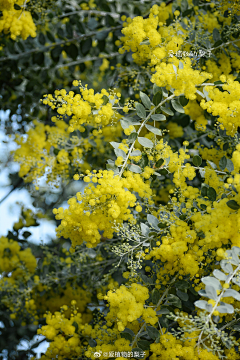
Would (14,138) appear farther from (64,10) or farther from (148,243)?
(148,243)

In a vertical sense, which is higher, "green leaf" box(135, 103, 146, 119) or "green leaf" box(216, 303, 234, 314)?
"green leaf" box(135, 103, 146, 119)

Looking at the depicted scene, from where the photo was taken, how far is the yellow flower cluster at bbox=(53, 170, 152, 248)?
133 centimetres

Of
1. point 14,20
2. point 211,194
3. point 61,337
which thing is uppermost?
point 14,20

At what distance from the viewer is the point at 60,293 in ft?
8.51

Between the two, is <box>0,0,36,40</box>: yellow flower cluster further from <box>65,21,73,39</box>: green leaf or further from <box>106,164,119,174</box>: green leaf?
<box>106,164,119,174</box>: green leaf

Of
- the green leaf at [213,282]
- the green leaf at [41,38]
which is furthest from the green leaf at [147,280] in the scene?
the green leaf at [41,38]

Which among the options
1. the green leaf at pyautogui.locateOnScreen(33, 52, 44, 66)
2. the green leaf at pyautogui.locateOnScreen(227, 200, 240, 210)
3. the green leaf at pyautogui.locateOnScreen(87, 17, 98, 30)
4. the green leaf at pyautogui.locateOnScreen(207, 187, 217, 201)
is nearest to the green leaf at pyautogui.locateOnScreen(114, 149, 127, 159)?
the green leaf at pyautogui.locateOnScreen(207, 187, 217, 201)

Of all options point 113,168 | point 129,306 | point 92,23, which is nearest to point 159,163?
point 113,168

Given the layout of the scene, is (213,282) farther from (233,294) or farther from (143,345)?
(143,345)

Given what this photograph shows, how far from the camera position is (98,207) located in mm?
1381

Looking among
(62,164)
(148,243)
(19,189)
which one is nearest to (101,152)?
(62,164)

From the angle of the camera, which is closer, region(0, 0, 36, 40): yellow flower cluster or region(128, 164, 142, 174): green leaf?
region(128, 164, 142, 174): green leaf

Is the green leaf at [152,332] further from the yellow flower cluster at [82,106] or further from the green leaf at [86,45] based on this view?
the green leaf at [86,45]

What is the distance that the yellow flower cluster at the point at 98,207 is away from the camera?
1.33 metres
